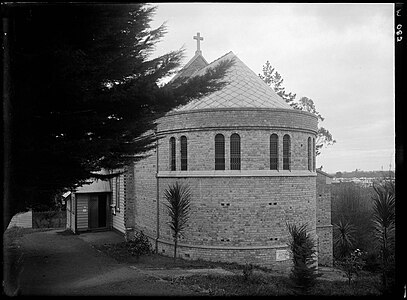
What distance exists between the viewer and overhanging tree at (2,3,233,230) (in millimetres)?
5469

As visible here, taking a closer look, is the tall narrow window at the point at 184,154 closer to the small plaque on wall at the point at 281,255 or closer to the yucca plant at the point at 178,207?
the yucca plant at the point at 178,207

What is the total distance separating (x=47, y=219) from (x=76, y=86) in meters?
22.9

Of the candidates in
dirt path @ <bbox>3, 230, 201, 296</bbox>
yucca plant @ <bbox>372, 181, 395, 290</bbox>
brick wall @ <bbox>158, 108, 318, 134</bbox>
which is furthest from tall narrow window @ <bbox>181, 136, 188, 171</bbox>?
yucca plant @ <bbox>372, 181, 395, 290</bbox>

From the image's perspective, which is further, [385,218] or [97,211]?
[97,211]

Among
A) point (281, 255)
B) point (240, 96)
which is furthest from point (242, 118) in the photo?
point (281, 255)

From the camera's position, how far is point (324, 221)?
17875 millimetres

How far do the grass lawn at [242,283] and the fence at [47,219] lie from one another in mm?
14484

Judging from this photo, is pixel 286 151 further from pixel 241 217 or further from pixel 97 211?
pixel 97 211

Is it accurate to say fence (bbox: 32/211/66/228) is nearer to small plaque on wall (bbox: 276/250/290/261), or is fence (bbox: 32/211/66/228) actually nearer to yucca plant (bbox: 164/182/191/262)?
yucca plant (bbox: 164/182/191/262)

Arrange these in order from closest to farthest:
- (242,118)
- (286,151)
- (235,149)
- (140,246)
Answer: (242,118) < (235,149) < (286,151) < (140,246)

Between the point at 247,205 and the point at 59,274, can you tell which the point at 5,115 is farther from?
the point at 247,205

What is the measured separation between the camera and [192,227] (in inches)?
537

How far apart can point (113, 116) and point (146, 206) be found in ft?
33.0

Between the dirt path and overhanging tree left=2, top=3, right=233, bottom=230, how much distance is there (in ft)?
6.45
